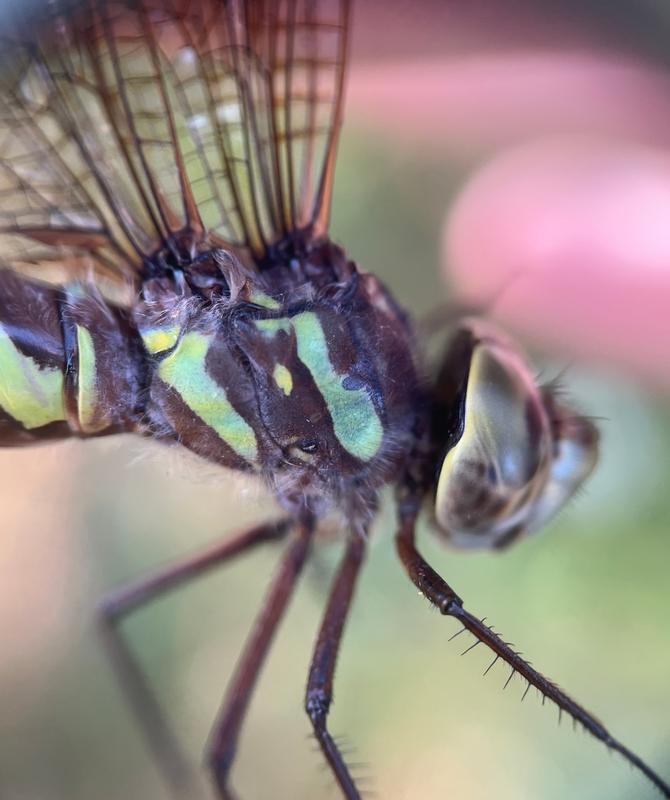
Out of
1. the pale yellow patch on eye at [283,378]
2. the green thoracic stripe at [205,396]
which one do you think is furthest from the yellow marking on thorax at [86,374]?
the pale yellow patch on eye at [283,378]

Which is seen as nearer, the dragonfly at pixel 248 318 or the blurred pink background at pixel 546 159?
the dragonfly at pixel 248 318

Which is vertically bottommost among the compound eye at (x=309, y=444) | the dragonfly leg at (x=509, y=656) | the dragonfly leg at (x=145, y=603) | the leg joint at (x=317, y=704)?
the dragonfly leg at (x=145, y=603)

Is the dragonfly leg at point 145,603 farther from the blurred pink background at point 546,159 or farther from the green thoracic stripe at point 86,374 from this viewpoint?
the blurred pink background at point 546,159

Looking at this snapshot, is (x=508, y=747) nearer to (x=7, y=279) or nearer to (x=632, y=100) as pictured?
(x=7, y=279)

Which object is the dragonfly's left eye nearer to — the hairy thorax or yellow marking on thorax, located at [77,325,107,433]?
the hairy thorax

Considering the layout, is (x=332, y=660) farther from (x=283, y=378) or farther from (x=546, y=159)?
(x=546, y=159)

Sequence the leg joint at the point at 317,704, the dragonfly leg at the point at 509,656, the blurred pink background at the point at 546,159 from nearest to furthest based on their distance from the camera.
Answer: the dragonfly leg at the point at 509,656
the leg joint at the point at 317,704
the blurred pink background at the point at 546,159
